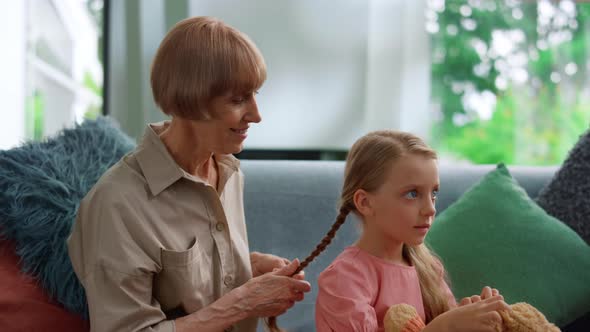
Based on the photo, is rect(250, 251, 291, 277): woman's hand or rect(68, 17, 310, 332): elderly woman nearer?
rect(68, 17, 310, 332): elderly woman

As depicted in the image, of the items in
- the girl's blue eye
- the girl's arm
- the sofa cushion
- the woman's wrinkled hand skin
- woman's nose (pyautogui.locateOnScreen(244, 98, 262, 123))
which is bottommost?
the sofa cushion

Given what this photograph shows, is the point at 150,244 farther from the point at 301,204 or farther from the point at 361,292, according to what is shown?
the point at 301,204

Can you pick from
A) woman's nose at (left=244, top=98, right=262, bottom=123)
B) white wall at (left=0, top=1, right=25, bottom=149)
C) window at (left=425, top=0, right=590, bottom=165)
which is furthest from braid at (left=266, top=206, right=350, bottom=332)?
window at (left=425, top=0, right=590, bottom=165)

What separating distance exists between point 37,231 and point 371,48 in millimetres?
2079

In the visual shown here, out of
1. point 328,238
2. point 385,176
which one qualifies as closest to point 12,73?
point 328,238

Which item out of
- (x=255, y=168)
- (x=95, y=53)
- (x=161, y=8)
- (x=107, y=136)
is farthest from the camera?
(x=95, y=53)

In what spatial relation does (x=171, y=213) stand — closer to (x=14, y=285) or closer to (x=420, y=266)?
(x=14, y=285)

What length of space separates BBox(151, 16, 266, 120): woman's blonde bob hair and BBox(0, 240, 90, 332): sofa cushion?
493 millimetres

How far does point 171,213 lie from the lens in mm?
1493

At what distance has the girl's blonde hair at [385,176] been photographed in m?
1.47

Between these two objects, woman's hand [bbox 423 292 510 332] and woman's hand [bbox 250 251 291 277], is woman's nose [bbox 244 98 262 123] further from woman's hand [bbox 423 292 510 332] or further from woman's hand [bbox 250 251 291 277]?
woman's hand [bbox 423 292 510 332]

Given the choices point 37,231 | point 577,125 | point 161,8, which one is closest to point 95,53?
point 161,8

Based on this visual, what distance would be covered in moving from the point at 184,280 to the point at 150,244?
10 centimetres

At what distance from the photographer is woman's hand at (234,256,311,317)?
4.83 ft
